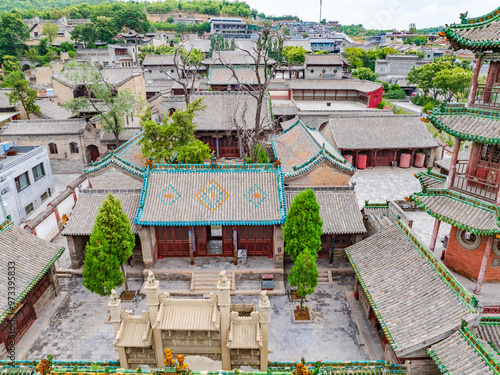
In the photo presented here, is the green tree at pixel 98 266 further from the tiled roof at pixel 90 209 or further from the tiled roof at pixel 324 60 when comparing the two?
the tiled roof at pixel 324 60

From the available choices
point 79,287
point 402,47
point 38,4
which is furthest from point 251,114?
point 38,4

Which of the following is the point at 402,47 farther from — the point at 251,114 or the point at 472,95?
the point at 472,95

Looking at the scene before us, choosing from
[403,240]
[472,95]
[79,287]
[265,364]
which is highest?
[472,95]

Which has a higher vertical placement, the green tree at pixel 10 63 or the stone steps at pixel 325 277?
the green tree at pixel 10 63

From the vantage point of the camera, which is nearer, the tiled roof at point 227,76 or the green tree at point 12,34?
the tiled roof at point 227,76

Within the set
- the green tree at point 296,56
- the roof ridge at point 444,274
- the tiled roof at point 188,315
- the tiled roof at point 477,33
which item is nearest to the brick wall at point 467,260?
the roof ridge at point 444,274

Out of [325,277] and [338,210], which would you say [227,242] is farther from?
[338,210]

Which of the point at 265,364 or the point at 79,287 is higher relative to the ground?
the point at 265,364
